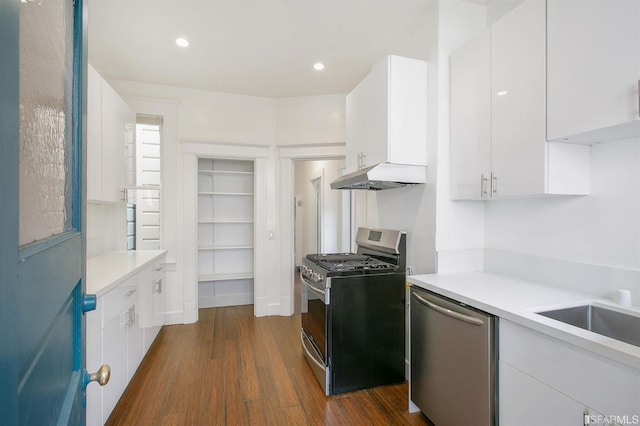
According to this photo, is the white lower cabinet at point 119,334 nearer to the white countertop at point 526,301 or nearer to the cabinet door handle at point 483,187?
the white countertop at point 526,301

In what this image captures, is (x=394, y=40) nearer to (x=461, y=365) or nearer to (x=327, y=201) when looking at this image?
(x=461, y=365)

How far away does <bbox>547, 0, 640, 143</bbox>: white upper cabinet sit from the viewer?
1.22m

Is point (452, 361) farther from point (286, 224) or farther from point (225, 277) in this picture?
point (225, 277)

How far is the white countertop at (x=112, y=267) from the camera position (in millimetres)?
1740

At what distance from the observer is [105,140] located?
8.07 ft

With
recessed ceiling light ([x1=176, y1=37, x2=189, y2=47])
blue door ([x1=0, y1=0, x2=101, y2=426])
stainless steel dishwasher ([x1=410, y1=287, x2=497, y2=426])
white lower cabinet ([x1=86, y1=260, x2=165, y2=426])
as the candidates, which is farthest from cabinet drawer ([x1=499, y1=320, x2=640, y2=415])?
recessed ceiling light ([x1=176, y1=37, x2=189, y2=47])

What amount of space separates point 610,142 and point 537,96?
423 millimetres

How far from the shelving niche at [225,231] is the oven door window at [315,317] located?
181cm

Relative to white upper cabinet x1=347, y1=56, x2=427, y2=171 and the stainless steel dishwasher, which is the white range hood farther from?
the stainless steel dishwasher

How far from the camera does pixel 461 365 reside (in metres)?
1.56

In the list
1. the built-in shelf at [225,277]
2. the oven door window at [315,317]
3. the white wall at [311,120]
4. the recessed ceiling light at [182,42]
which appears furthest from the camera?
the built-in shelf at [225,277]

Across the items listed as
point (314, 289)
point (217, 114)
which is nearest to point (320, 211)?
point (217, 114)

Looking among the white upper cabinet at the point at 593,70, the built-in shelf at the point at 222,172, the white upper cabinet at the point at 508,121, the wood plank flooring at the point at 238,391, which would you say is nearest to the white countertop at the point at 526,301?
the white upper cabinet at the point at 508,121

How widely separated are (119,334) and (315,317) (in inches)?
53.9
